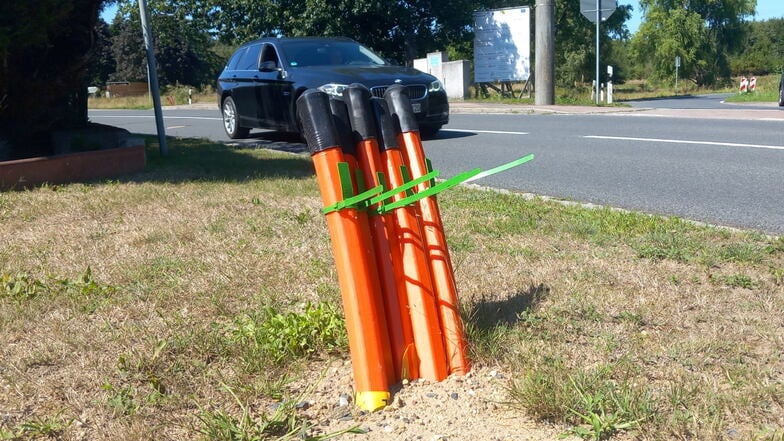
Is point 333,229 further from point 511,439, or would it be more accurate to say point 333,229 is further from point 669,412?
point 669,412

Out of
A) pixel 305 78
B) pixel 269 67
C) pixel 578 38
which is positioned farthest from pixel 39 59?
pixel 578 38

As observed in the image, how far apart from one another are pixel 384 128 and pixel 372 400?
1.07m

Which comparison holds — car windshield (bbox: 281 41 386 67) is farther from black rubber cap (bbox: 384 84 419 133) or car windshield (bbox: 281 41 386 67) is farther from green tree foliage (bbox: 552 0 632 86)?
green tree foliage (bbox: 552 0 632 86)

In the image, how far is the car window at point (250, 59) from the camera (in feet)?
40.2

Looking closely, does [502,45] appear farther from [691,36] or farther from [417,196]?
[691,36]

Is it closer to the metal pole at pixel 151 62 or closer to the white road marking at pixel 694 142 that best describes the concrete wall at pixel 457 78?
the white road marking at pixel 694 142

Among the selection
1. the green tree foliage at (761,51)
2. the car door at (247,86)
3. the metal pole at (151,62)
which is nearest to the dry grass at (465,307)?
the metal pole at (151,62)

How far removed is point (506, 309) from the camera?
147 inches

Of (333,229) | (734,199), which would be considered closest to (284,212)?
(333,229)

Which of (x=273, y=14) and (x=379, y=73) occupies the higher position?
(x=273, y=14)

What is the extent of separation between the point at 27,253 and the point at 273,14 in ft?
86.2

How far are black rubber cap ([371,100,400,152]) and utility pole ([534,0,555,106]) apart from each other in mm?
20013

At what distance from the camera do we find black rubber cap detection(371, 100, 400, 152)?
10.5ft

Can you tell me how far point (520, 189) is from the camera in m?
7.44
